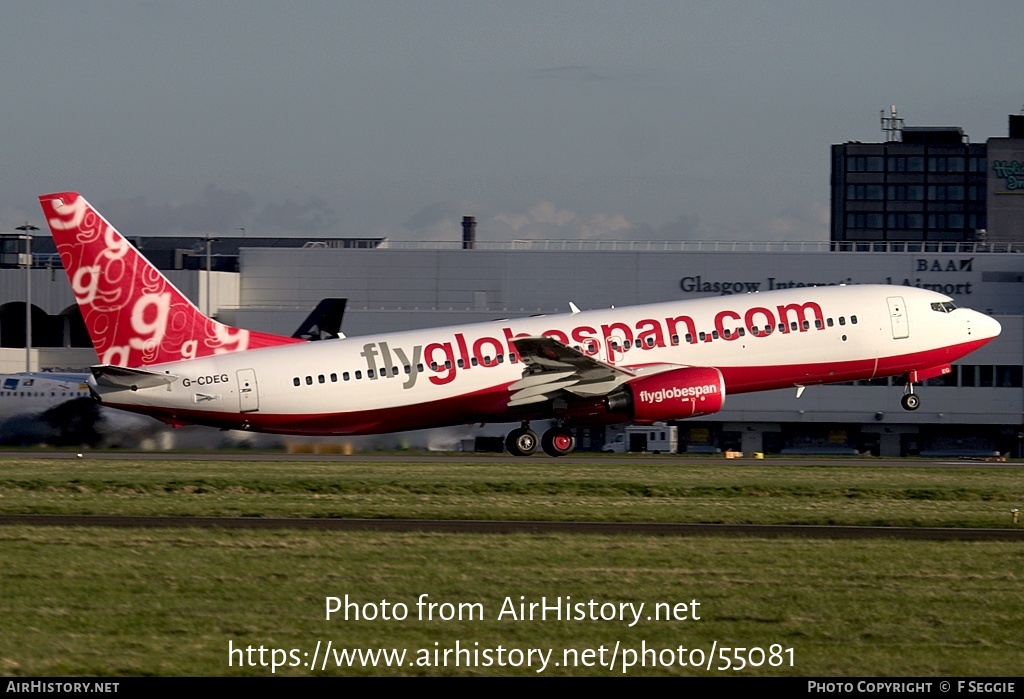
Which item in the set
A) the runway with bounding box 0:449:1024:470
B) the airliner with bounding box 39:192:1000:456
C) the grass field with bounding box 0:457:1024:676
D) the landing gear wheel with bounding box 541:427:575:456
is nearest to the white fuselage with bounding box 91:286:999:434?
the airliner with bounding box 39:192:1000:456

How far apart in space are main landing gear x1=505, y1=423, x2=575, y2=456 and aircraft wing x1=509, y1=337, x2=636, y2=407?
1.95 m

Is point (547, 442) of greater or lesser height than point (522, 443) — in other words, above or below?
above

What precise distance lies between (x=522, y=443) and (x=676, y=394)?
690 centimetres

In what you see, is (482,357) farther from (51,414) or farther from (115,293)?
(51,414)

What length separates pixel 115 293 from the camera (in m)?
43.4

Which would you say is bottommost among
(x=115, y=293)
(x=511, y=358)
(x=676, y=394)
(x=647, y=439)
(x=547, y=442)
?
(x=647, y=439)

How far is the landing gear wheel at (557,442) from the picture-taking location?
1869 inches

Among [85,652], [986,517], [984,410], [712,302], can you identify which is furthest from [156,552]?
[984,410]

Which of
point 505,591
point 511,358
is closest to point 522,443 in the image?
point 511,358

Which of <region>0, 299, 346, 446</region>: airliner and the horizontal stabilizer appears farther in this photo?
<region>0, 299, 346, 446</region>: airliner

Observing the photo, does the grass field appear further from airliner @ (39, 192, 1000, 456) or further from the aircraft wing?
the aircraft wing

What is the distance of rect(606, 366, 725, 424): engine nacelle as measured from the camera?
4434 centimetres

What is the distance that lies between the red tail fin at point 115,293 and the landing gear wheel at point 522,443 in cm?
1126
